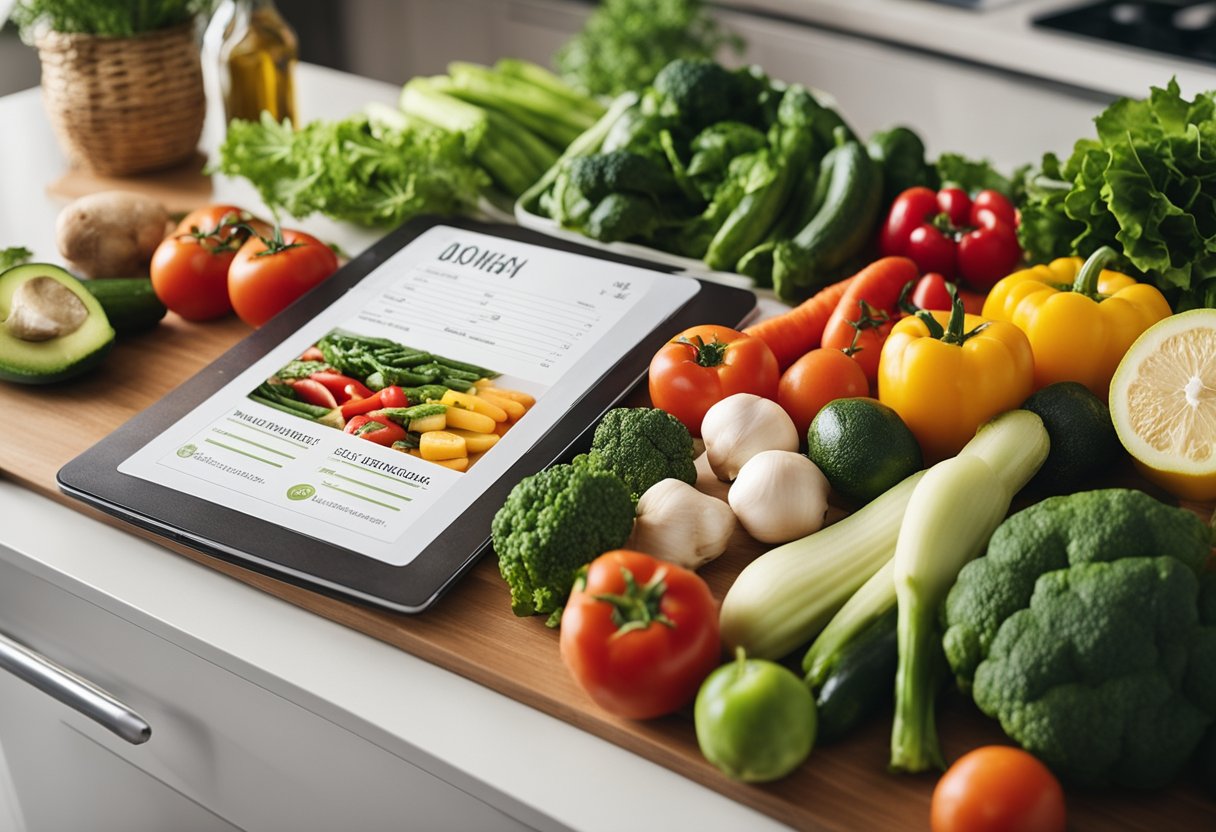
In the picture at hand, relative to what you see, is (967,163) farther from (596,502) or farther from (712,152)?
(596,502)

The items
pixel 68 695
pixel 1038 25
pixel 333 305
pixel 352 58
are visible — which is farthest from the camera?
pixel 352 58

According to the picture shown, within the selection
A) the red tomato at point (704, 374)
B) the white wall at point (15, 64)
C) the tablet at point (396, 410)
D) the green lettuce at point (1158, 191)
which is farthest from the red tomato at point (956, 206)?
the white wall at point (15, 64)

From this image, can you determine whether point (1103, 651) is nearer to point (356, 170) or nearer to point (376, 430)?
point (376, 430)

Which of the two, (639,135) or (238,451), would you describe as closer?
(238,451)

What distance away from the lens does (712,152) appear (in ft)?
4.75

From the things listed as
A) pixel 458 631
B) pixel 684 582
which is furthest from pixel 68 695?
pixel 684 582

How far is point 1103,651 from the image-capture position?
2.37 ft

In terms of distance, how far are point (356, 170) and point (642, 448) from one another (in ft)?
2.50

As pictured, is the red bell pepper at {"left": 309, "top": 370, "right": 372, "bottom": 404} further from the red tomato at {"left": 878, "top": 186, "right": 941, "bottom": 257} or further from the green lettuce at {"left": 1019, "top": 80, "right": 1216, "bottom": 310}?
the green lettuce at {"left": 1019, "top": 80, "right": 1216, "bottom": 310}

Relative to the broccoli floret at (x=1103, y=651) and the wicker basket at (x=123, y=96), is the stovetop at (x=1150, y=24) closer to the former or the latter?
the wicker basket at (x=123, y=96)

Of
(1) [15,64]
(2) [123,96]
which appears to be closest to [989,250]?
(2) [123,96]

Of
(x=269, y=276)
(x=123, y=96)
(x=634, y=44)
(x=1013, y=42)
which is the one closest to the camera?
(x=269, y=276)

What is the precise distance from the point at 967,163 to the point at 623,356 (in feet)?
1.99

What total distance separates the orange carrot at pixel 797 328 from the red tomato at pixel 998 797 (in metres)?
0.57
